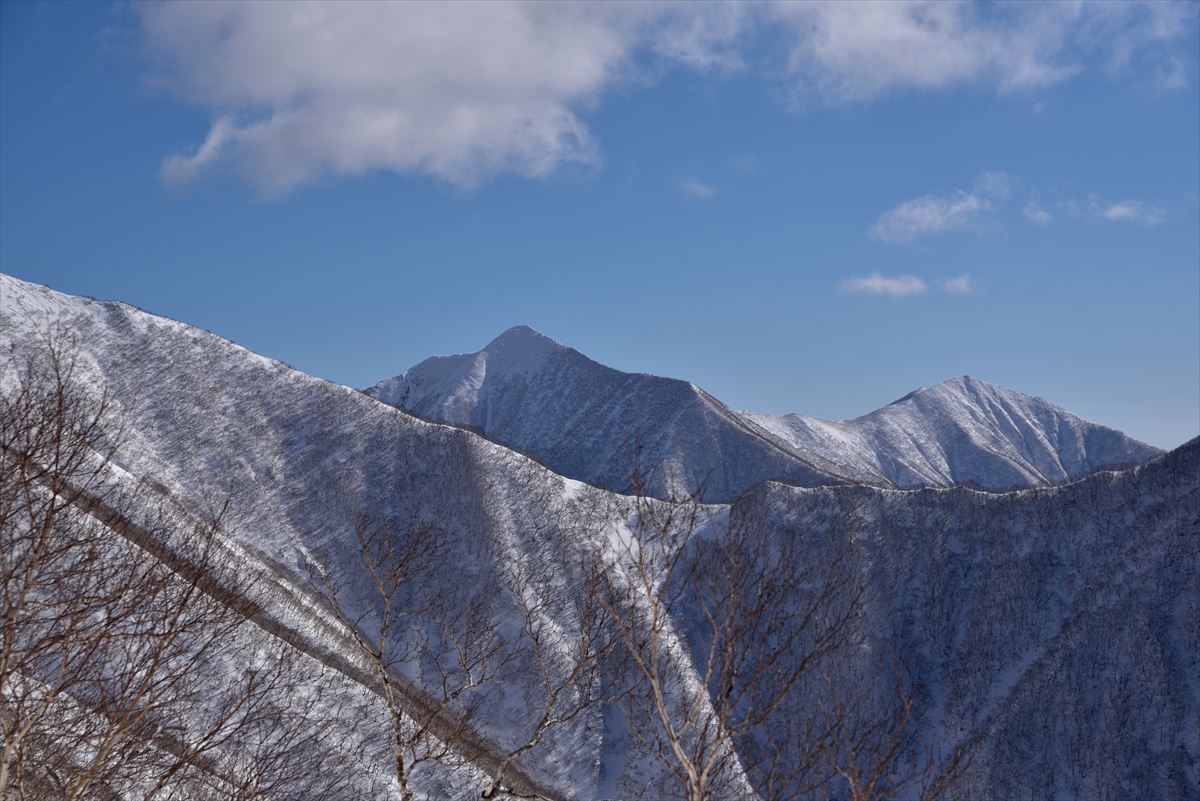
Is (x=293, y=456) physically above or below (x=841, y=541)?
above

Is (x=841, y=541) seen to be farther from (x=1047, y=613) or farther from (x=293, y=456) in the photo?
(x=293, y=456)

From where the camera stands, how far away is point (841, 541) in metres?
100

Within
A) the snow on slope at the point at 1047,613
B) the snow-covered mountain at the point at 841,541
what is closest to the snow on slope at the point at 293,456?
the snow-covered mountain at the point at 841,541

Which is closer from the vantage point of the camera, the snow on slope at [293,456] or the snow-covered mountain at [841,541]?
the snow-covered mountain at [841,541]

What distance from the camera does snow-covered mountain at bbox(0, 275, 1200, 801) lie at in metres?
77.8

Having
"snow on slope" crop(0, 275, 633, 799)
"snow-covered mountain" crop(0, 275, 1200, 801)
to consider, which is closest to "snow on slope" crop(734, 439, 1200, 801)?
"snow-covered mountain" crop(0, 275, 1200, 801)

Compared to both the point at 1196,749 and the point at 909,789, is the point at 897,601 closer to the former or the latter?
the point at 909,789

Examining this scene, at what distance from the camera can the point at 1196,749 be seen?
243 ft

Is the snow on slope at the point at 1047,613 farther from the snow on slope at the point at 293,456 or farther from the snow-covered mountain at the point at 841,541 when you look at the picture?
the snow on slope at the point at 293,456

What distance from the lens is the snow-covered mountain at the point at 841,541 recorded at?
77812 mm

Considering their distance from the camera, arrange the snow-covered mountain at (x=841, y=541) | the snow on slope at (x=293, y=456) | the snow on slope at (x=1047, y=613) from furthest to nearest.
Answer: the snow on slope at (x=293, y=456) < the snow-covered mountain at (x=841, y=541) < the snow on slope at (x=1047, y=613)

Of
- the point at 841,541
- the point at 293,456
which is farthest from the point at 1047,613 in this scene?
the point at 293,456

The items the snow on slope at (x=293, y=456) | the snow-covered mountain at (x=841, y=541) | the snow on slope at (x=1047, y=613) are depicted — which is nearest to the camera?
the snow on slope at (x=1047, y=613)

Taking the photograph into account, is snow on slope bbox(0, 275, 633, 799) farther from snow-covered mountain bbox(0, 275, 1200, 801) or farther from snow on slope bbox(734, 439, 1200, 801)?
snow on slope bbox(734, 439, 1200, 801)
